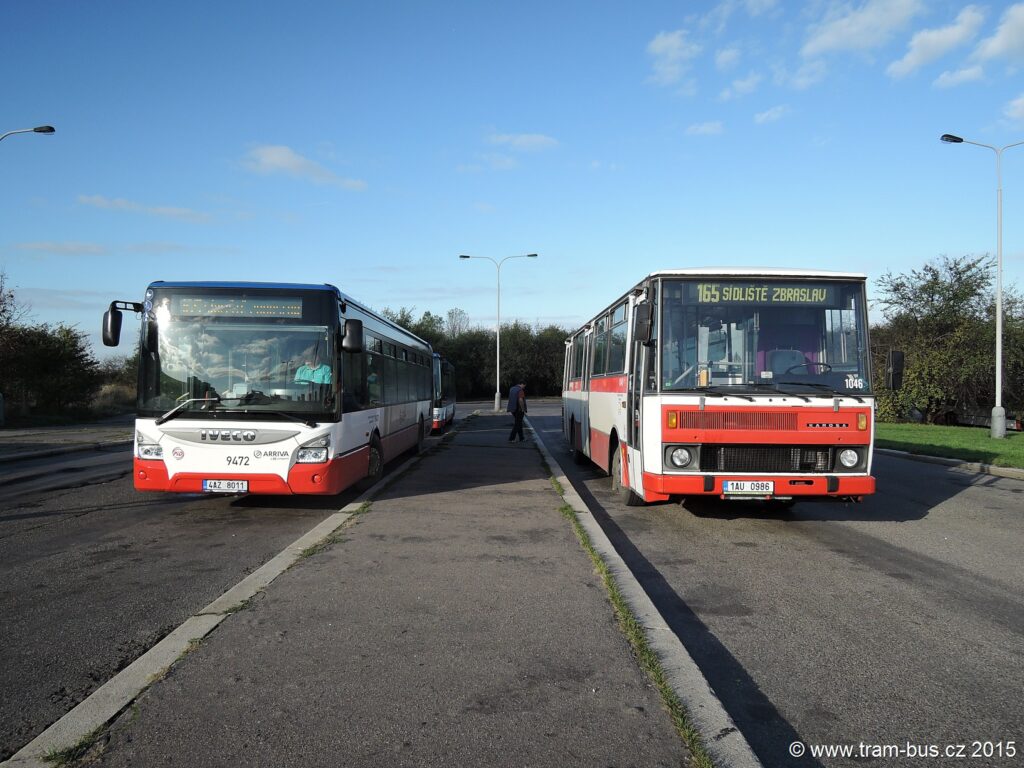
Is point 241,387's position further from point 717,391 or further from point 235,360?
point 717,391

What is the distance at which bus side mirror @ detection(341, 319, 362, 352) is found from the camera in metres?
8.69

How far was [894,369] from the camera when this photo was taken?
846 cm

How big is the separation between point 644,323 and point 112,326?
637 centimetres

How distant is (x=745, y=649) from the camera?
459cm

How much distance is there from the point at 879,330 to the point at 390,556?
120 feet

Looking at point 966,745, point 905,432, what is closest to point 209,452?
point 966,745

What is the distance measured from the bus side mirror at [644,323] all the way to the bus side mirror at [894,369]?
284cm

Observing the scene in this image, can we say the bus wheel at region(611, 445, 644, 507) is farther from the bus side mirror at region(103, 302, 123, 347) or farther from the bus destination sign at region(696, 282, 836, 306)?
the bus side mirror at region(103, 302, 123, 347)

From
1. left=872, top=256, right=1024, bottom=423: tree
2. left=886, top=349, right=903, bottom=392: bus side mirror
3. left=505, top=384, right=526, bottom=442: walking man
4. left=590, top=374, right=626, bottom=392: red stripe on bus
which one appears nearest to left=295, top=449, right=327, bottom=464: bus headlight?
left=590, top=374, right=626, bottom=392: red stripe on bus

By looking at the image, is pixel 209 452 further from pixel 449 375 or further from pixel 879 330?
pixel 879 330

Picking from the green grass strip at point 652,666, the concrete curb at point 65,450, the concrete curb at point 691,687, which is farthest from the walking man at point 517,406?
the concrete curb at point 691,687

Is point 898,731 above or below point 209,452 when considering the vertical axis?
below

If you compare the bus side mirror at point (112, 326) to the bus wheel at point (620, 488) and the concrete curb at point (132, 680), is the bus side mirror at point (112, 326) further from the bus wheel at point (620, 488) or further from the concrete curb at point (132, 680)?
the bus wheel at point (620, 488)

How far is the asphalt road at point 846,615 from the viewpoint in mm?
3588
